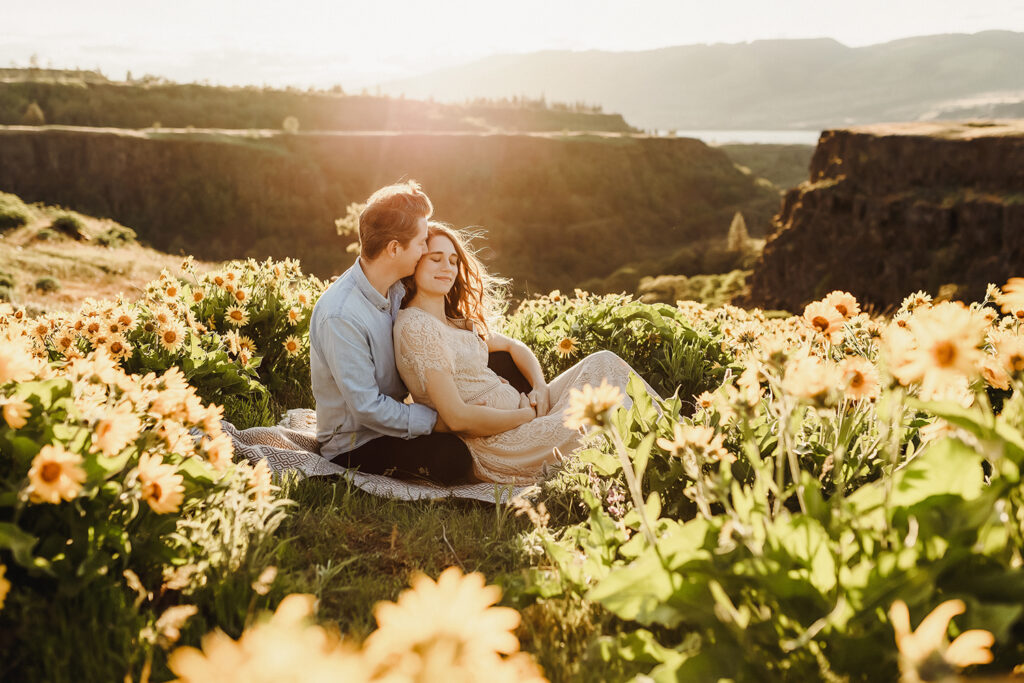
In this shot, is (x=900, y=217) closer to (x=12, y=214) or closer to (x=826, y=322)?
(x=826, y=322)

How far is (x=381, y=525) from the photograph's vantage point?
2871 millimetres

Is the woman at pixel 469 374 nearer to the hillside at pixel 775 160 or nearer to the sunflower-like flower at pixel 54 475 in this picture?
the sunflower-like flower at pixel 54 475

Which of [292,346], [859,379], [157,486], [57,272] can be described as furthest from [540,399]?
[57,272]

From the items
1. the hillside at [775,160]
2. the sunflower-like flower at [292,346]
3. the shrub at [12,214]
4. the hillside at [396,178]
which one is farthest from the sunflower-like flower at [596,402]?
the hillside at [775,160]

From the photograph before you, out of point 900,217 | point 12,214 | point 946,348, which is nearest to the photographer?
point 946,348

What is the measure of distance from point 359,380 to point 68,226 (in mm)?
20147

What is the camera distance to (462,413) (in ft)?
11.4

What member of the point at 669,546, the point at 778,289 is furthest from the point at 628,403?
the point at 778,289

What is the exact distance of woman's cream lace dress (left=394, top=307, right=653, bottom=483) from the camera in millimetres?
3426

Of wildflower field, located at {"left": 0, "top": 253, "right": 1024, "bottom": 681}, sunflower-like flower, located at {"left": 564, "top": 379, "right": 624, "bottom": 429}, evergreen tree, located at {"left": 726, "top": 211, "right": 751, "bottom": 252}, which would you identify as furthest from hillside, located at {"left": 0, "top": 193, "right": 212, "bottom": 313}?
evergreen tree, located at {"left": 726, "top": 211, "right": 751, "bottom": 252}

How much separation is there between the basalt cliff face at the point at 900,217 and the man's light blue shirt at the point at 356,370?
21.0 m

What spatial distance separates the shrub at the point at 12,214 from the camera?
59.5 feet

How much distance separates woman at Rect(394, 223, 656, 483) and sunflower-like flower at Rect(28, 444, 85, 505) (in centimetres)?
202

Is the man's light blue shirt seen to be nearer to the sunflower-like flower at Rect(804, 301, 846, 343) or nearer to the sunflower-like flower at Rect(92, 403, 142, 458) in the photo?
the sunflower-like flower at Rect(92, 403, 142, 458)
